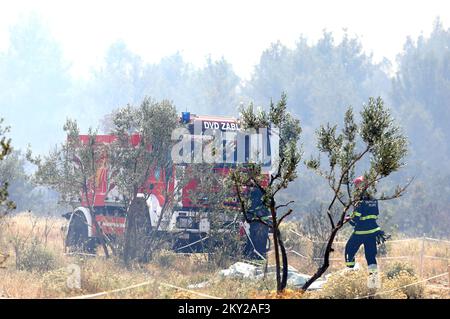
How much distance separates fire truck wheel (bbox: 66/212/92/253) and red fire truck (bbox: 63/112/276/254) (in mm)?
304

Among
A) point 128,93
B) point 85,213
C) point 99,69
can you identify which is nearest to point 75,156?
point 85,213

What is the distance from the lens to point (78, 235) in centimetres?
1702

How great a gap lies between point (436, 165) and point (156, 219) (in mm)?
42989

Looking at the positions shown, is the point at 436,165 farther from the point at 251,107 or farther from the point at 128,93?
the point at 251,107

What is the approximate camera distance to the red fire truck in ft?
51.9

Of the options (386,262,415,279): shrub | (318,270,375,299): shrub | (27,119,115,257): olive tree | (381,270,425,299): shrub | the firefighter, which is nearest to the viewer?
(318,270,375,299): shrub

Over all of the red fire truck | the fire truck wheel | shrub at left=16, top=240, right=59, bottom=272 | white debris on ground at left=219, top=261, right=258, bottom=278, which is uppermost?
the red fire truck

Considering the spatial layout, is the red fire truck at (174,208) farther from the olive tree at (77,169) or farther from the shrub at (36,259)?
the shrub at (36,259)

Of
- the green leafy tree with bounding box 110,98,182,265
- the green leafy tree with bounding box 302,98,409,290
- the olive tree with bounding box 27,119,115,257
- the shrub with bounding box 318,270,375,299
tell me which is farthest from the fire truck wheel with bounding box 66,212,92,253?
the green leafy tree with bounding box 302,98,409,290

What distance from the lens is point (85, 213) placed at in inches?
648

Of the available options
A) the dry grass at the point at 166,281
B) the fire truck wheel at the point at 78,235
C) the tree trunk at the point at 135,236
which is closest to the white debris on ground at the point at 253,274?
the dry grass at the point at 166,281

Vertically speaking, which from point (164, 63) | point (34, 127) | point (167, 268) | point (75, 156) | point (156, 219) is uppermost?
point (164, 63)

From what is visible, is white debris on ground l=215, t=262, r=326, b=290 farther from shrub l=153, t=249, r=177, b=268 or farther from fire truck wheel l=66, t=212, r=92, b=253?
fire truck wheel l=66, t=212, r=92, b=253

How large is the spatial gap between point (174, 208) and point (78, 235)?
2.80m
